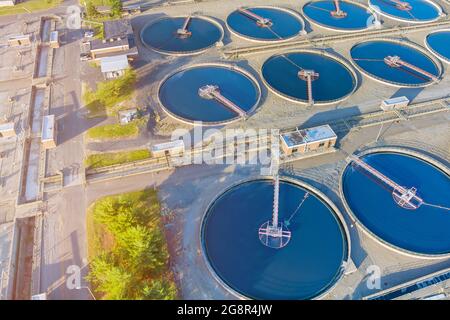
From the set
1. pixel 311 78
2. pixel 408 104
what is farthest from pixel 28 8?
pixel 408 104

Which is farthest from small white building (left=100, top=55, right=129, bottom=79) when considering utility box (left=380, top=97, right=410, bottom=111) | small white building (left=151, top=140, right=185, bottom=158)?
utility box (left=380, top=97, right=410, bottom=111)

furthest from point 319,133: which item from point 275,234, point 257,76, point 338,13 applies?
point 338,13

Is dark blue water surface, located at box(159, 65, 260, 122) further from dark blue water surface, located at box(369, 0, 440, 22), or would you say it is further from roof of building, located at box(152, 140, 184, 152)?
dark blue water surface, located at box(369, 0, 440, 22)

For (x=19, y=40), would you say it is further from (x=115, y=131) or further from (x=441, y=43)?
(x=441, y=43)

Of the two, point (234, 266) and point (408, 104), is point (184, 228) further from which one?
point (408, 104)

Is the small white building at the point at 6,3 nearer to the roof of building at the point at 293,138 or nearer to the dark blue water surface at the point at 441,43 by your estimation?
the roof of building at the point at 293,138

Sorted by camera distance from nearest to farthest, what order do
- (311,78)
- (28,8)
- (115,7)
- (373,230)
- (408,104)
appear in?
(373,230)
(408,104)
(311,78)
(115,7)
(28,8)
